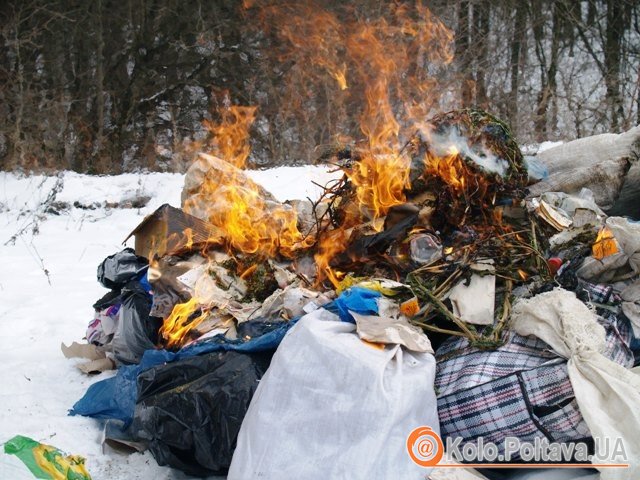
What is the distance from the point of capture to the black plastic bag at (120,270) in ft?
11.1

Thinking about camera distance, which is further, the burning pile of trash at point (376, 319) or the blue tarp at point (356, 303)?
the blue tarp at point (356, 303)

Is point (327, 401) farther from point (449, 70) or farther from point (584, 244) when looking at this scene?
point (449, 70)

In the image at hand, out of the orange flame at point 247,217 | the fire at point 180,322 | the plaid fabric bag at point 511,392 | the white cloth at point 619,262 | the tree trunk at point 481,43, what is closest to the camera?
the plaid fabric bag at point 511,392

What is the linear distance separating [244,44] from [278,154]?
2.67 meters

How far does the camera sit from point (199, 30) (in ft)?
41.6

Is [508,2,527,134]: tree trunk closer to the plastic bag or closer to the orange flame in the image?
the orange flame

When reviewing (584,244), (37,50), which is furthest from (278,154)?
(584,244)

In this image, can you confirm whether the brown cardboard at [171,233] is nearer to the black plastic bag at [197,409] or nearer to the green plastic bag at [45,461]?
the black plastic bag at [197,409]

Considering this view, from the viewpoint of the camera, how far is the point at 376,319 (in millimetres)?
2443

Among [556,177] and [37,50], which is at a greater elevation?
[37,50]

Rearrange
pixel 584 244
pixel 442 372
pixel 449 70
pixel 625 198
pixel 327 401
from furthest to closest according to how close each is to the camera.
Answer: pixel 449 70, pixel 625 198, pixel 584 244, pixel 442 372, pixel 327 401

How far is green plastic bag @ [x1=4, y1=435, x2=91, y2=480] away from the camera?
218cm

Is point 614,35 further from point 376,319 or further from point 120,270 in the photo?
point 376,319

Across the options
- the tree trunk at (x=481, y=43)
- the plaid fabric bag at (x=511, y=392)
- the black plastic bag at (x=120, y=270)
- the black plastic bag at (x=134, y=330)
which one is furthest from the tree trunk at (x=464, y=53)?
the plaid fabric bag at (x=511, y=392)
